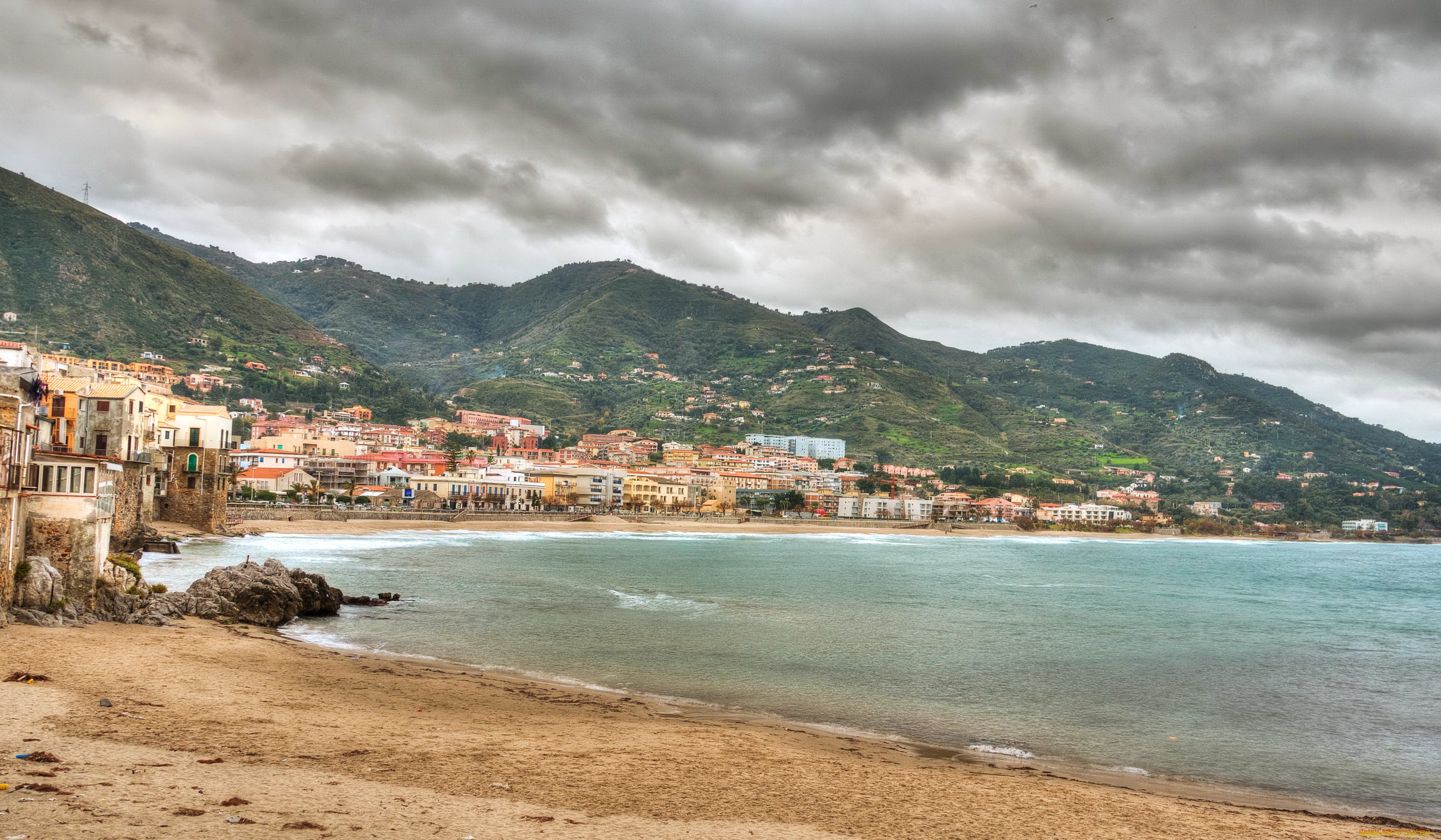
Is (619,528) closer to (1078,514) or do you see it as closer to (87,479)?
(87,479)

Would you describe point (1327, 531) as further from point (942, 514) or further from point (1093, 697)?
point (1093, 697)

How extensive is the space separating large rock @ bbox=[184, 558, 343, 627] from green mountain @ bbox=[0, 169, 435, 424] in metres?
89.7

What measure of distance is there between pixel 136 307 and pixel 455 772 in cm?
12928

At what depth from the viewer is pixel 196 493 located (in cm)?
4525

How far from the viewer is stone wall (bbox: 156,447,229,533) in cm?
4478

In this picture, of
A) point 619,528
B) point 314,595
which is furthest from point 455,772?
point 619,528

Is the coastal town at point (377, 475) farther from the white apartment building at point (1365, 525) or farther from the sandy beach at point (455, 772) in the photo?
the sandy beach at point (455, 772)

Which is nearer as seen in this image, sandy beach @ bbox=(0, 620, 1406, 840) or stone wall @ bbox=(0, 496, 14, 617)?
sandy beach @ bbox=(0, 620, 1406, 840)

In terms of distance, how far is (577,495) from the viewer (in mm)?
95375

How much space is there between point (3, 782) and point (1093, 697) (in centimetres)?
1682

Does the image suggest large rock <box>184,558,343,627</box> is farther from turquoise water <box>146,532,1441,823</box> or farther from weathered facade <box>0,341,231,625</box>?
weathered facade <box>0,341,231,625</box>

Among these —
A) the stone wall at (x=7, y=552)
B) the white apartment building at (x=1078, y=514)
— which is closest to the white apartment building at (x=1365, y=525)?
the white apartment building at (x=1078, y=514)

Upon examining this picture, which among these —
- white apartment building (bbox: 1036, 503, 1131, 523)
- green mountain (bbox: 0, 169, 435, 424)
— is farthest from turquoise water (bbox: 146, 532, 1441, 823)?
green mountain (bbox: 0, 169, 435, 424)

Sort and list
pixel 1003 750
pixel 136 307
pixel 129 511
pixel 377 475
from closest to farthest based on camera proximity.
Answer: pixel 1003 750 → pixel 129 511 → pixel 377 475 → pixel 136 307
